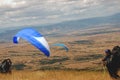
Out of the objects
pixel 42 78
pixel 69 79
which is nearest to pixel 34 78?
pixel 42 78

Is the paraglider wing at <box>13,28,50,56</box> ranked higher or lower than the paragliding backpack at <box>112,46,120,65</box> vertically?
higher

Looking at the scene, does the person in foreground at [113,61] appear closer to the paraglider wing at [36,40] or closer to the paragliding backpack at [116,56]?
the paragliding backpack at [116,56]

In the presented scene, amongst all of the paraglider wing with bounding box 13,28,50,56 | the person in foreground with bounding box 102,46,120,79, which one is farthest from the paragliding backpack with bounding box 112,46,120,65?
the paraglider wing with bounding box 13,28,50,56

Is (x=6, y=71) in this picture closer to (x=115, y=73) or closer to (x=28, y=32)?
(x=28, y=32)

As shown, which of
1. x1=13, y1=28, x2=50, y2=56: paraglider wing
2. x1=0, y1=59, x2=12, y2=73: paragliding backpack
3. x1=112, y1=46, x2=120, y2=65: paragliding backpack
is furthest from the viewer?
x1=0, y1=59, x2=12, y2=73: paragliding backpack

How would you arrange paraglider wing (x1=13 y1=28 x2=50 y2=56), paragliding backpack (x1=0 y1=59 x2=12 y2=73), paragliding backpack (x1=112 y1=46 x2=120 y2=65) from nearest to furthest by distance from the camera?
1. paragliding backpack (x1=112 y1=46 x2=120 y2=65)
2. paraglider wing (x1=13 y1=28 x2=50 y2=56)
3. paragliding backpack (x1=0 y1=59 x2=12 y2=73)

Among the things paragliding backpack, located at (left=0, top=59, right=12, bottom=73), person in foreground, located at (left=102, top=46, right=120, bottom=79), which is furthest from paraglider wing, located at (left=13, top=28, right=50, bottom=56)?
paragliding backpack, located at (left=0, top=59, right=12, bottom=73)

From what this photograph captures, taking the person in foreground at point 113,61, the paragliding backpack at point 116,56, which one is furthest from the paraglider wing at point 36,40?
the paragliding backpack at point 116,56

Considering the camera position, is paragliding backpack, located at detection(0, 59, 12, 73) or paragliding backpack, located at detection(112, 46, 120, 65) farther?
paragliding backpack, located at detection(0, 59, 12, 73)

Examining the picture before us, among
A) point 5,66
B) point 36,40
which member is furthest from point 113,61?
point 5,66

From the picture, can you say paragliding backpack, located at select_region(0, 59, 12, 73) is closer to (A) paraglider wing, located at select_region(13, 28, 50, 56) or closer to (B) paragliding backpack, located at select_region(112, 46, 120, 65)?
(A) paraglider wing, located at select_region(13, 28, 50, 56)

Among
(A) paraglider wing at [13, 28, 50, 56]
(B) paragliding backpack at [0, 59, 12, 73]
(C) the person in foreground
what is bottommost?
(B) paragliding backpack at [0, 59, 12, 73]
